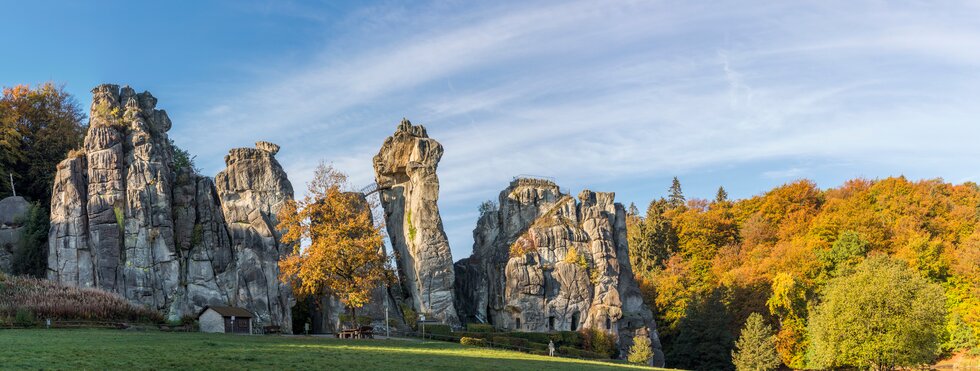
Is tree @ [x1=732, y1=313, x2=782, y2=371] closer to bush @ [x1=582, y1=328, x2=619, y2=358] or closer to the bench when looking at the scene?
bush @ [x1=582, y1=328, x2=619, y2=358]

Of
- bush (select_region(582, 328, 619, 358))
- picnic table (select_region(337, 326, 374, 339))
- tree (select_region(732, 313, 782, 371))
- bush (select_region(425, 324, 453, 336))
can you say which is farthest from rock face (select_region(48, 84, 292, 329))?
tree (select_region(732, 313, 782, 371))

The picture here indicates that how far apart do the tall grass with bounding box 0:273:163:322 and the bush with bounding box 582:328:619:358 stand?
3744 centimetres

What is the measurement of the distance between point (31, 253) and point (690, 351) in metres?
57.9

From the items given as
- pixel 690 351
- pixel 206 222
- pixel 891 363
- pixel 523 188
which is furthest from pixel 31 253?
pixel 891 363

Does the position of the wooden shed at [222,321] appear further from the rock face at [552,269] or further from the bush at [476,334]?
the rock face at [552,269]

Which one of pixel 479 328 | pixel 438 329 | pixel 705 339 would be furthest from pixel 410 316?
pixel 705 339

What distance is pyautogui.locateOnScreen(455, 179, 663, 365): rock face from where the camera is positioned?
79188 mm

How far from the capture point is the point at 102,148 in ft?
218

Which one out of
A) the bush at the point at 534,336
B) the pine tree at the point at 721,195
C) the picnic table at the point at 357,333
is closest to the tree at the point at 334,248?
the picnic table at the point at 357,333

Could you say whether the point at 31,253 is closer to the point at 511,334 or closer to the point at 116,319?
the point at 116,319

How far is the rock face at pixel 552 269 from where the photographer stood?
7919 centimetres

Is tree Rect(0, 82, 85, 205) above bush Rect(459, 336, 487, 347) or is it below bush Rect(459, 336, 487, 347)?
above

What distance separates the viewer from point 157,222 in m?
65.8

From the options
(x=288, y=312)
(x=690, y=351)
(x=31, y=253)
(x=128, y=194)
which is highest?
(x=128, y=194)
